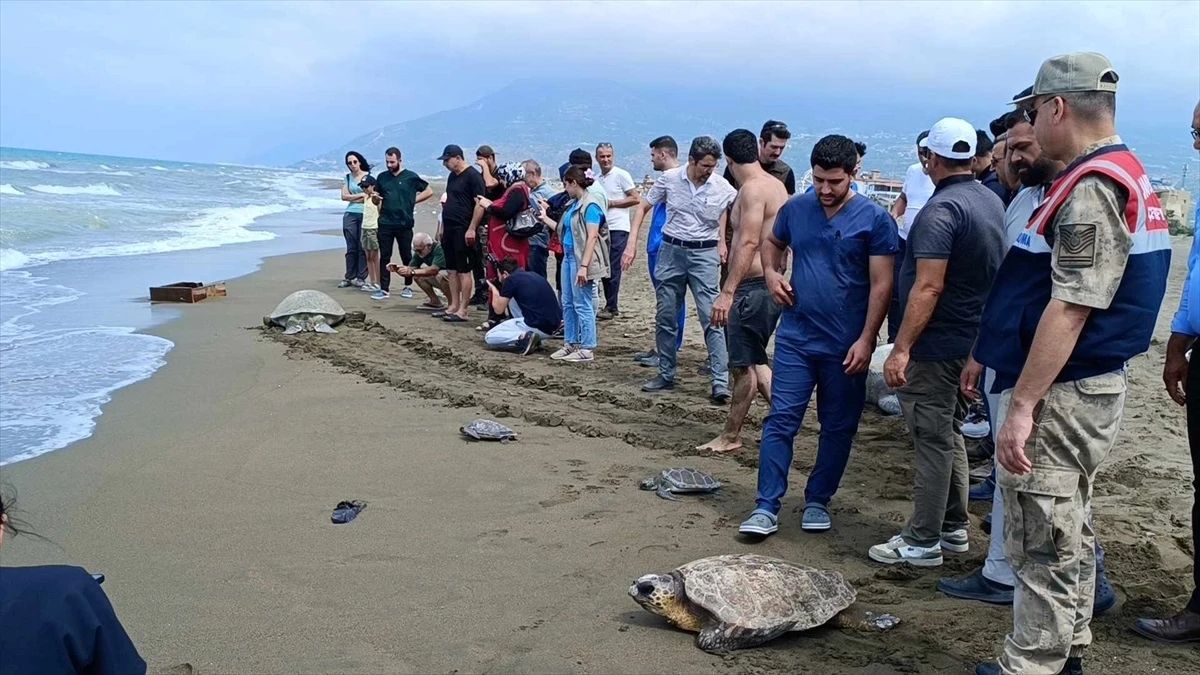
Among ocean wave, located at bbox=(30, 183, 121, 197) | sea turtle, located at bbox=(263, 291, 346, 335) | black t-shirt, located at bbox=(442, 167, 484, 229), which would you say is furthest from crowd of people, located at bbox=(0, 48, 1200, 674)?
ocean wave, located at bbox=(30, 183, 121, 197)

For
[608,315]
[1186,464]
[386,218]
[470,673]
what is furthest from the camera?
[386,218]

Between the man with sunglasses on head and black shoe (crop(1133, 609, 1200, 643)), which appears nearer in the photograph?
the man with sunglasses on head

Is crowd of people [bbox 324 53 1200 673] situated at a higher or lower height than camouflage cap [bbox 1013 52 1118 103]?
lower

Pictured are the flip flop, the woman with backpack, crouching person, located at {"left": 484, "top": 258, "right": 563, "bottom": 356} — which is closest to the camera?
the flip flop

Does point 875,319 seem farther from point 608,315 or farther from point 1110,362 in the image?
point 608,315

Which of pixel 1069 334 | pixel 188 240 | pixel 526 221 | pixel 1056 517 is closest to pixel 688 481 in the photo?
pixel 1056 517

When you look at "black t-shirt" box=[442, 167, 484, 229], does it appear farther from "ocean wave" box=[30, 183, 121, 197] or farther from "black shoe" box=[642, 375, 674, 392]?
"ocean wave" box=[30, 183, 121, 197]

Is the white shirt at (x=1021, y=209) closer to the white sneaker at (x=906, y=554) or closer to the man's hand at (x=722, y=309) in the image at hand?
the white sneaker at (x=906, y=554)

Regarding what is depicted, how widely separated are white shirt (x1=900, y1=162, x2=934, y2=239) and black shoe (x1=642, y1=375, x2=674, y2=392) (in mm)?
1960

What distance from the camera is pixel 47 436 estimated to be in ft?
19.0

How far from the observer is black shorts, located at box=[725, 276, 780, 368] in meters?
4.96

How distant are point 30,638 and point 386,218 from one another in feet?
31.8

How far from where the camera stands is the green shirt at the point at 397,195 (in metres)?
10.9

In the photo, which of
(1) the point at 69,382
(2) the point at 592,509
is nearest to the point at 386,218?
(1) the point at 69,382
